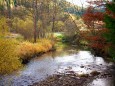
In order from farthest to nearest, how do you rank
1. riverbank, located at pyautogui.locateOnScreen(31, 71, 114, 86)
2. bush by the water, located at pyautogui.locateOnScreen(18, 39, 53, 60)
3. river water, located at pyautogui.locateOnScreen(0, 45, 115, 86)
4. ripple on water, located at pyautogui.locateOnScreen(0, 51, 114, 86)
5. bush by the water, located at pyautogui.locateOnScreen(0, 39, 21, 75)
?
bush by the water, located at pyautogui.locateOnScreen(18, 39, 53, 60), ripple on water, located at pyautogui.locateOnScreen(0, 51, 114, 86), river water, located at pyautogui.locateOnScreen(0, 45, 115, 86), riverbank, located at pyautogui.locateOnScreen(31, 71, 114, 86), bush by the water, located at pyautogui.locateOnScreen(0, 39, 21, 75)

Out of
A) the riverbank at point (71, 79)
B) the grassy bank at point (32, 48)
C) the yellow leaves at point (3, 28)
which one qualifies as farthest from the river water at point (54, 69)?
the yellow leaves at point (3, 28)

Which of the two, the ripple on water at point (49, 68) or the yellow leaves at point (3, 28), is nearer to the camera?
the yellow leaves at point (3, 28)

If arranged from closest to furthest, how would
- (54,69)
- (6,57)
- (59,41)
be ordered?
1. (6,57)
2. (54,69)
3. (59,41)

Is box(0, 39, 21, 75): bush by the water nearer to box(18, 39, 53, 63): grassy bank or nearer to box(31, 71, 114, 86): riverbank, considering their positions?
box(31, 71, 114, 86): riverbank

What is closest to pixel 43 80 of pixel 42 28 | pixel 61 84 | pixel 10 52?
pixel 61 84

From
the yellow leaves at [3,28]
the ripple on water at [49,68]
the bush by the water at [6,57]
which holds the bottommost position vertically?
the ripple on water at [49,68]

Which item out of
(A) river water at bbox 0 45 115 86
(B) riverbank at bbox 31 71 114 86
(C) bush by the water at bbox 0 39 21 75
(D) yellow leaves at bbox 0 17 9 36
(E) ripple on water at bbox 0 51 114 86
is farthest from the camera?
(E) ripple on water at bbox 0 51 114 86

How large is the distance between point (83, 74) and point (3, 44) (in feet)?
35.0

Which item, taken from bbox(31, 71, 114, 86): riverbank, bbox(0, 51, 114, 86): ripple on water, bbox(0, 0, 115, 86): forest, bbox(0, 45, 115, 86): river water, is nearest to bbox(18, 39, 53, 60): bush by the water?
bbox(0, 0, 115, 86): forest

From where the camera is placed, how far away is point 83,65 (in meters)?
37.4

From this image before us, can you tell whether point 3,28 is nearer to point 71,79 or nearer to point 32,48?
point 71,79

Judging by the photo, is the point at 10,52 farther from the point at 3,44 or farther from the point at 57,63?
the point at 57,63

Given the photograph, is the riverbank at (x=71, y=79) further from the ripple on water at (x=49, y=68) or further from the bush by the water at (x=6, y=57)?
the bush by the water at (x=6, y=57)

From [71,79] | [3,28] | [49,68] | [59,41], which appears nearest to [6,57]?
[3,28]
